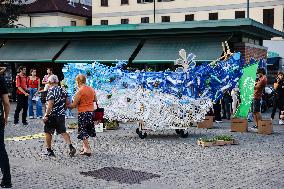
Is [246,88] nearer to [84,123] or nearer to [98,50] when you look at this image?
[84,123]

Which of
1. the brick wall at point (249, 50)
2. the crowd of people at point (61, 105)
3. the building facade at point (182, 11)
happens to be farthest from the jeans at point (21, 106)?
the building facade at point (182, 11)

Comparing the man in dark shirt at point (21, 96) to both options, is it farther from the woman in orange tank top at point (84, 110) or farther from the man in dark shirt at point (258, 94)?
the man in dark shirt at point (258, 94)

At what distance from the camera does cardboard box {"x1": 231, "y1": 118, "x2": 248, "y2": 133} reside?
14859 millimetres

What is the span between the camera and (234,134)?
14.4m

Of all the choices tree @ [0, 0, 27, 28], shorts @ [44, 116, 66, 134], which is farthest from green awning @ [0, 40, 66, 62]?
shorts @ [44, 116, 66, 134]

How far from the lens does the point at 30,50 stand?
2880 centimetres

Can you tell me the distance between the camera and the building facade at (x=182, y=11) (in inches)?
1825

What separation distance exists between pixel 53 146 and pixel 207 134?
4954 millimetres

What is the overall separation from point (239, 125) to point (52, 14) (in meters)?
43.4

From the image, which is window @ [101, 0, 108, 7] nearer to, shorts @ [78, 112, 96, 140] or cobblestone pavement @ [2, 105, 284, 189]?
cobblestone pavement @ [2, 105, 284, 189]

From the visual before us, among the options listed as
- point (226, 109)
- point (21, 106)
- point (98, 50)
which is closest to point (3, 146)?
point (21, 106)

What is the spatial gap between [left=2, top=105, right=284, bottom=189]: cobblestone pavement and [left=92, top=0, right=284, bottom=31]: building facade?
34540 mm

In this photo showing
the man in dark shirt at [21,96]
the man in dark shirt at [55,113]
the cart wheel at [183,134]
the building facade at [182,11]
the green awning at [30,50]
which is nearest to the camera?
the man in dark shirt at [55,113]

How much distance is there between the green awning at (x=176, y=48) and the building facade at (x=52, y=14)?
31070 mm
